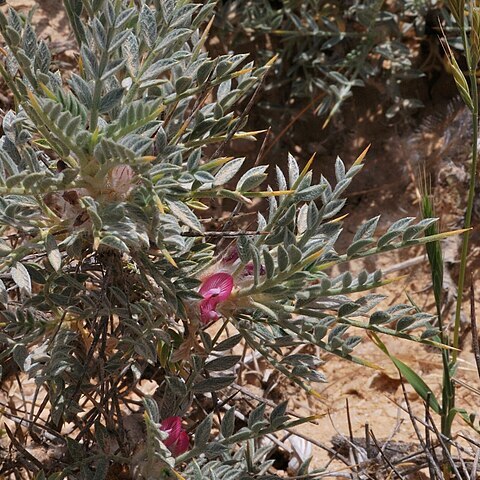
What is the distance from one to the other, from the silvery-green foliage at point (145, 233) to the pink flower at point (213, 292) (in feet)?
0.09

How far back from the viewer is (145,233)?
1.41 m

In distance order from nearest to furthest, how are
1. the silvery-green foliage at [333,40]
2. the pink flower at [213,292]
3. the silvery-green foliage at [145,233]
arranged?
1. the silvery-green foliage at [145,233]
2. the pink flower at [213,292]
3. the silvery-green foliage at [333,40]

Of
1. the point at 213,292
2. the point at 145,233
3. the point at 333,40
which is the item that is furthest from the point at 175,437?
the point at 333,40

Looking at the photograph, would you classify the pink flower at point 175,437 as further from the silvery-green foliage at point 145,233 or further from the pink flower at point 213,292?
the pink flower at point 213,292

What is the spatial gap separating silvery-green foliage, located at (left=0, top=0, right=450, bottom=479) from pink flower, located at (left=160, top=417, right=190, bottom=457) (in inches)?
1.4

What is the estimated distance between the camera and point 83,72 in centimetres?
153

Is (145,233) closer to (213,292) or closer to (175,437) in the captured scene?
(213,292)

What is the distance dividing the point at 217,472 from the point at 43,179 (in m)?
0.62

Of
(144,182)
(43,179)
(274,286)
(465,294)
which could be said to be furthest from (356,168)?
(465,294)

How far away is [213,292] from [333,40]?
154 centimetres

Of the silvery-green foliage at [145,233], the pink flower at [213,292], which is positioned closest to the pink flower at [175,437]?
the silvery-green foliage at [145,233]

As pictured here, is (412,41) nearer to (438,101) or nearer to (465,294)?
(438,101)

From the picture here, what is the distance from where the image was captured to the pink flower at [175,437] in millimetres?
1560

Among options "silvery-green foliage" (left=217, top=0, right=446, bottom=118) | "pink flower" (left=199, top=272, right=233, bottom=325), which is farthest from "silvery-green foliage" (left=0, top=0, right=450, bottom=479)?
"silvery-green foliage" (left=217, top=0, right=446, bottom=118)
